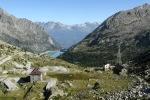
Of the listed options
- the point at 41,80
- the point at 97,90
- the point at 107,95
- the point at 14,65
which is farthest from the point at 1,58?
the point at 107,95

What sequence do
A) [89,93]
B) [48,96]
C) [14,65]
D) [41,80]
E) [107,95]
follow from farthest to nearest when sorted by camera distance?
[14,65]
[41,80]
[48,96]
[89,93]
[107,95]

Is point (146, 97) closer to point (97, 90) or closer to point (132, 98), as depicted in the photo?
point (132, 98)

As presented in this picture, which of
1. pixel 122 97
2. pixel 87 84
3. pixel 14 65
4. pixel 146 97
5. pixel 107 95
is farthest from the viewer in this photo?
pixel 14 65

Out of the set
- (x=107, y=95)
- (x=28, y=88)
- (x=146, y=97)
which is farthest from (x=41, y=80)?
(x=146, y=97)

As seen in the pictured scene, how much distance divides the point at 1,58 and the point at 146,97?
119 metres

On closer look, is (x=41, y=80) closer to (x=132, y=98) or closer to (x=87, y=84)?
(x=87, y=84)

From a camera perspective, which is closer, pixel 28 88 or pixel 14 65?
pixel 28 88

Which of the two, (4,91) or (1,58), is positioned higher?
(1,58)

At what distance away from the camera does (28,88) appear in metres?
136

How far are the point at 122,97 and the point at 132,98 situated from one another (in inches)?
215

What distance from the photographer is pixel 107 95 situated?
337 ft

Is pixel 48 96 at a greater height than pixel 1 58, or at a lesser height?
lesser

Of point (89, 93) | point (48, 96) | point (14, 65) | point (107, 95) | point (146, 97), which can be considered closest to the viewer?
point (146, 97)

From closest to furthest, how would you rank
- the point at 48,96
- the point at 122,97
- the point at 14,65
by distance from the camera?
1. the point at 122,97
2. the point at 48,96
3. the point at 14,65
